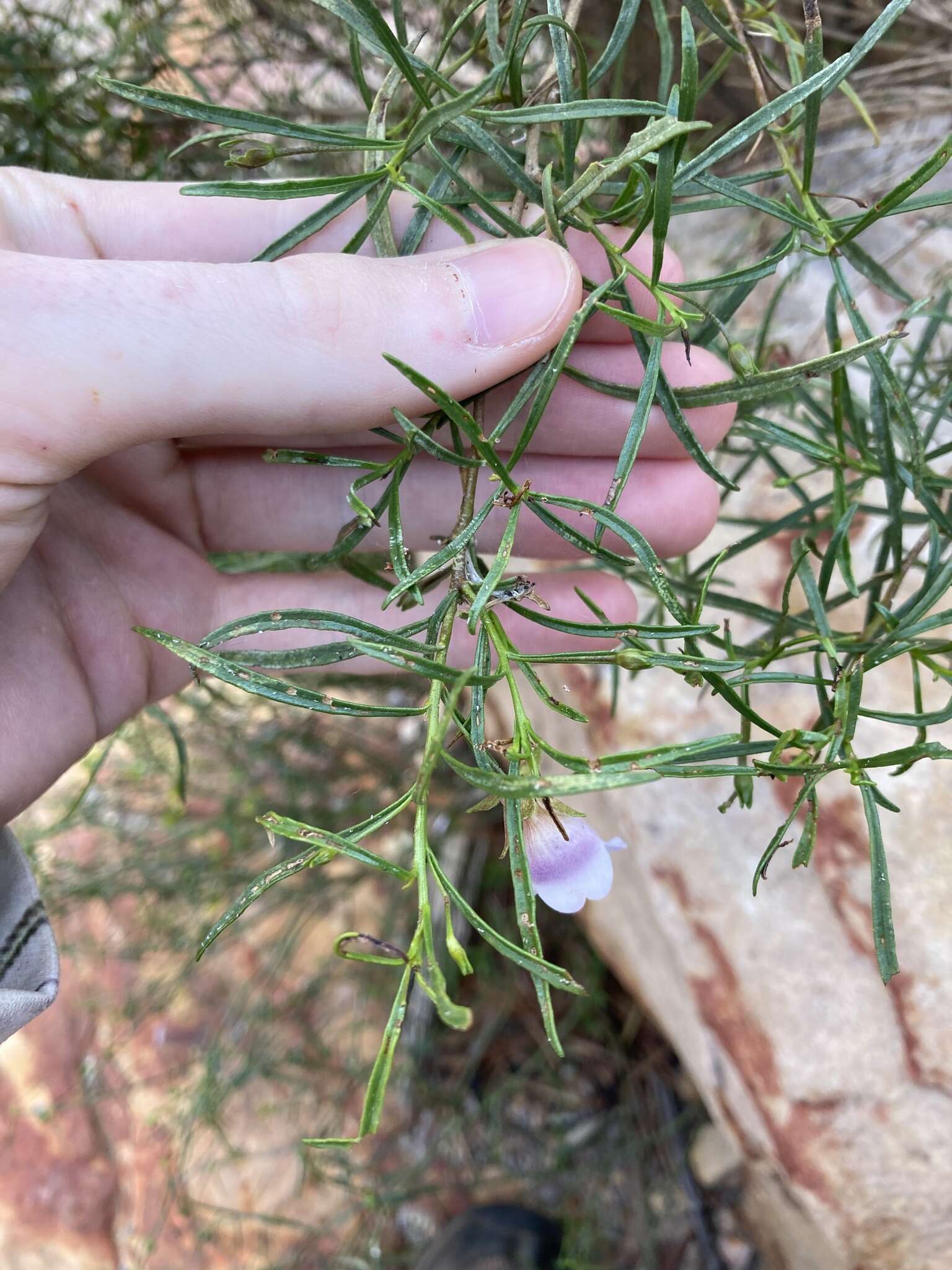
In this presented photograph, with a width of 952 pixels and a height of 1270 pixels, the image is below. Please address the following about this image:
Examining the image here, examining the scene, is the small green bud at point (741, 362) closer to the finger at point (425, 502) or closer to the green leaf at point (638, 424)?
the green leaf at point (638, 424)

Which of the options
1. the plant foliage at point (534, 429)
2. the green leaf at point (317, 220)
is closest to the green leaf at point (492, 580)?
the plant foliage at point (534, 429)

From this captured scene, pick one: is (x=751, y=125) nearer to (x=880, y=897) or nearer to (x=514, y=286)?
(x=514, y=286)

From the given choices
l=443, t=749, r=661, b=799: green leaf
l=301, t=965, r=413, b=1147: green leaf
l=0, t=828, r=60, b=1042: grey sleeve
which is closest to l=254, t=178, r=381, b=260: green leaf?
l=443, t=749, r=661, b=799: green leaf

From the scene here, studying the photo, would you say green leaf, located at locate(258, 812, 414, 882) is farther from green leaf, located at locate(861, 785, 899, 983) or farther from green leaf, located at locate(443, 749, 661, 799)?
green leaf, located at locate(861, 785, 899, 983)

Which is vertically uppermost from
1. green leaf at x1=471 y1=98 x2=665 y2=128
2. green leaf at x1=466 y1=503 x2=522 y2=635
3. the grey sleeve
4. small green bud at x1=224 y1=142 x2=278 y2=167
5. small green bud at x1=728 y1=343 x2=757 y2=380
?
green leaf at x1=471 y1=98 x2=665 y2=128

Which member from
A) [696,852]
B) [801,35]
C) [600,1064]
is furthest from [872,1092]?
[801,35]
